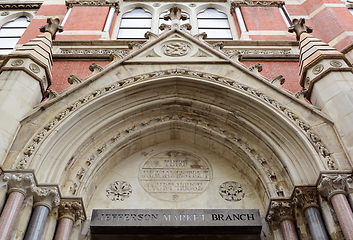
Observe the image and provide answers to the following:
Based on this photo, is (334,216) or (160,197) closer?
(334,216)

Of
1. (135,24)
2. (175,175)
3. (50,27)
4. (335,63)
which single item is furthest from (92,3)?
(335,63)

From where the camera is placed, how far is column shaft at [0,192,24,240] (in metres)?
5.65

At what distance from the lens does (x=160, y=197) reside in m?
8.19

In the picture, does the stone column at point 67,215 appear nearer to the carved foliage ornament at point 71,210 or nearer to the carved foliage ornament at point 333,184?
the carved foliage ornament at point 71,210

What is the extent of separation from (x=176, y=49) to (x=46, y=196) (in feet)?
17.2

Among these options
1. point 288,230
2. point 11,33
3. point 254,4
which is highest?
point 254,4

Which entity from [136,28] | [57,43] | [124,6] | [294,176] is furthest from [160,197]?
[124,6]

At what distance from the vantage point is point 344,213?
590 centimetres

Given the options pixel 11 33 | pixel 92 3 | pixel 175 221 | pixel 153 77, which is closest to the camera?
pixel 175 221

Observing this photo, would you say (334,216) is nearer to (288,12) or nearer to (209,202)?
(209,202)

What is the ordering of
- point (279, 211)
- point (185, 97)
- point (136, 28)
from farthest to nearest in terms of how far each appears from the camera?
point (136, 28) → point (185, 97) → point (279, 211)

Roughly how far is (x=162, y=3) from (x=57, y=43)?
541 cm

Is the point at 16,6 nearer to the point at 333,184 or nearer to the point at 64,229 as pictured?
the point at 64,229

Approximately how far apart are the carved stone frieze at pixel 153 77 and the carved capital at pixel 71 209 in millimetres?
1016
